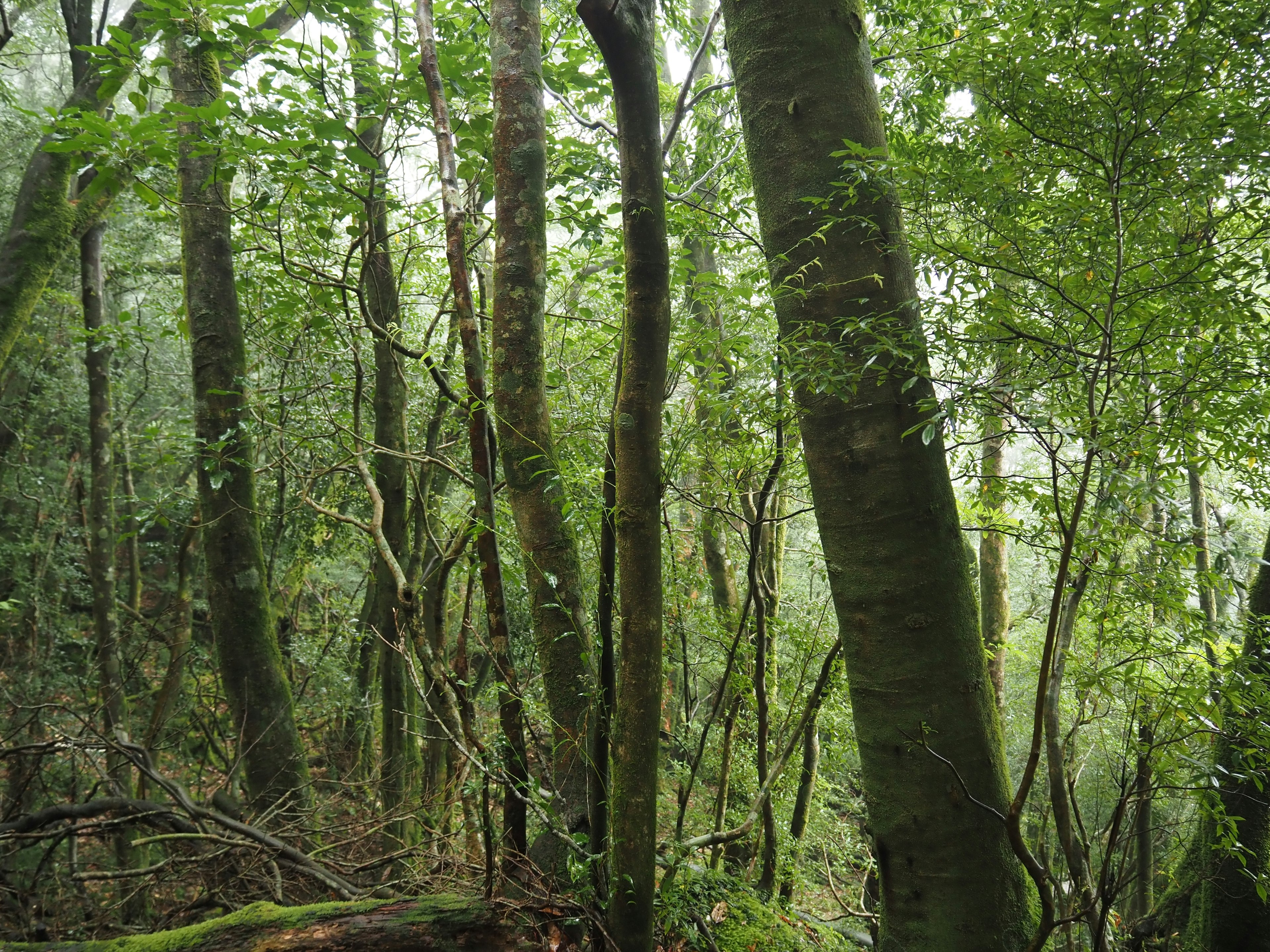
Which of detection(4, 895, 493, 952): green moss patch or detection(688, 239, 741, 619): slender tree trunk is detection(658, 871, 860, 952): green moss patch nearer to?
detection(4, 895, 493, 952): green moss patch

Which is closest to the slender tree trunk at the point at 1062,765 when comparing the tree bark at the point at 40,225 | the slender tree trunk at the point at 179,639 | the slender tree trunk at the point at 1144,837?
the slender tree trunk at the point at 1144,837

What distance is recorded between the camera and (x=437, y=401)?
5.36m

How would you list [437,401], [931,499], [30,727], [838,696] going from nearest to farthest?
[931,499] → [30,727] → [838,696] → [437,401]

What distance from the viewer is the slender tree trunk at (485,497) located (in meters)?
2.04

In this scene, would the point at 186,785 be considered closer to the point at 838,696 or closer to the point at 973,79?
the point at 838,696

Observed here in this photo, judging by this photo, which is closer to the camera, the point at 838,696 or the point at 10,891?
the point at 10,891

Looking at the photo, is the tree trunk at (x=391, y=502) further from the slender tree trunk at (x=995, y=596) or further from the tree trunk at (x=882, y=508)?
the slender tree trunk at (x=995, y=596)

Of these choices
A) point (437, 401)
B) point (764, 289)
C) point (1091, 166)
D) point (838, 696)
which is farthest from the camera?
point (437, 401)

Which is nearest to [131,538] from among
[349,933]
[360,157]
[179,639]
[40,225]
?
[179,639]

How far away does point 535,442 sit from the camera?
2.27 metres

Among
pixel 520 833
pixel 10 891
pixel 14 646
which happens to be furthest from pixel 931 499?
pixel 14 646

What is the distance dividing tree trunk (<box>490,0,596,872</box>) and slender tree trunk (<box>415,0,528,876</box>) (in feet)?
0.43

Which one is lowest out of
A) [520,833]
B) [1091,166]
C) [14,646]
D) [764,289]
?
[520,833]

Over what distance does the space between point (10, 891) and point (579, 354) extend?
4.11 meters
